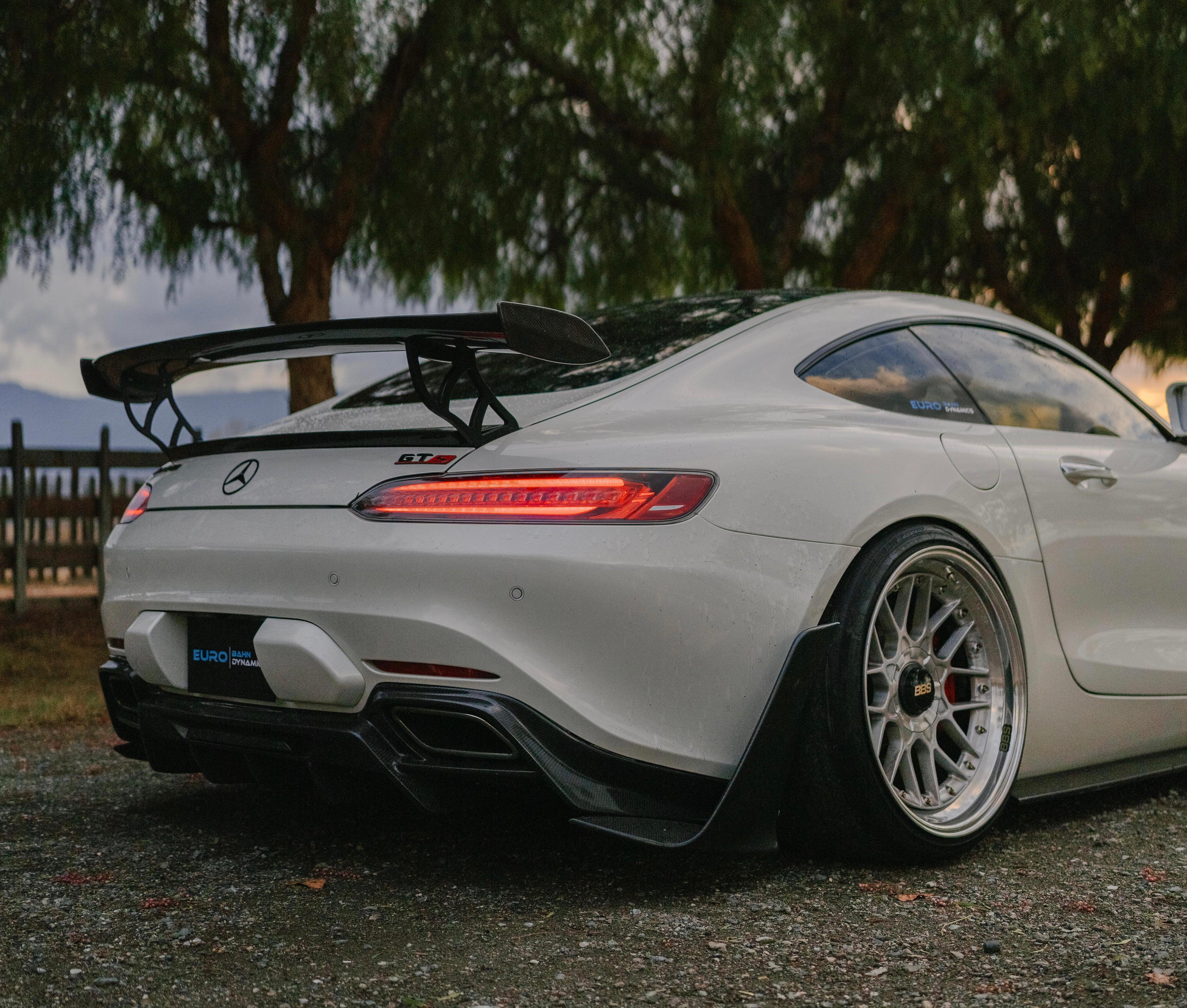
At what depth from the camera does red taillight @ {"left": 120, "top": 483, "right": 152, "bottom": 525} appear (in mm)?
3408

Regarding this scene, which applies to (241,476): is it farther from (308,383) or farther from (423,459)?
(308,383)

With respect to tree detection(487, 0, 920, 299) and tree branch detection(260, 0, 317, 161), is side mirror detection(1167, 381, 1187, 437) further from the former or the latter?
tree branch detection(260, 0, 317, 161)

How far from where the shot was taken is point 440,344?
9.41 ft

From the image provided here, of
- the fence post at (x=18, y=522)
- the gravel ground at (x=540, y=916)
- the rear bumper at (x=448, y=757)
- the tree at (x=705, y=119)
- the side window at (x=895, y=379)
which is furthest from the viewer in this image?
the fence post at (x=18, y=522)

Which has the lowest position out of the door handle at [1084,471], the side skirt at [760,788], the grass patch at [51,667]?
the grass patch at [51,667]

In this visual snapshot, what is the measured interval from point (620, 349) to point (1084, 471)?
1.41m

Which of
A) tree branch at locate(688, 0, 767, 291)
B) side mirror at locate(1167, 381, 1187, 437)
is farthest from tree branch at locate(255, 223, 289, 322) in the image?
side mirror at locate(1167, 381, 1187, 437)

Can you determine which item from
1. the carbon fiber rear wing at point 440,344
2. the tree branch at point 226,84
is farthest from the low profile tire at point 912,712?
the tree branch at point 226,84

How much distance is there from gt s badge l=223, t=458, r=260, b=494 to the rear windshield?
435 mm

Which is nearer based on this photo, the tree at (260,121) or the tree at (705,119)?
the tree at (260,121)

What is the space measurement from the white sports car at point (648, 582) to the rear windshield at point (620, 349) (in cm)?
2

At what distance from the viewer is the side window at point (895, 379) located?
11.1 ft

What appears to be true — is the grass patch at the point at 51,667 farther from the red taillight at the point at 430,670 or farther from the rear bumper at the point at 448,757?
the red taillight at the point at 430,670

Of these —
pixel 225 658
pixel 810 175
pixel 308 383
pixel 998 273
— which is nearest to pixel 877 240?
pixel 810 175
